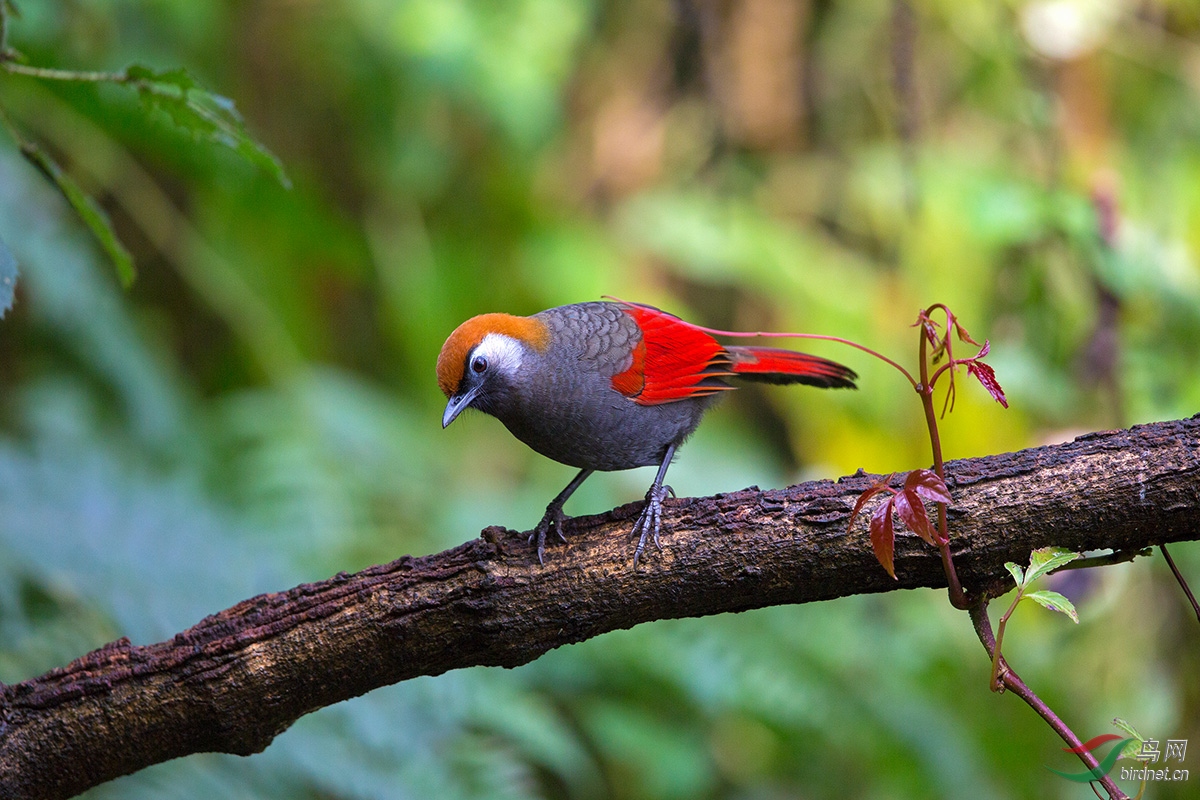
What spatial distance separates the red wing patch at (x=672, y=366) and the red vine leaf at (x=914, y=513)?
130cm

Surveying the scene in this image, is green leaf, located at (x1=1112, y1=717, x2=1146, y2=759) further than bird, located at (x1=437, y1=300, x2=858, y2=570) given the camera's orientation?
No

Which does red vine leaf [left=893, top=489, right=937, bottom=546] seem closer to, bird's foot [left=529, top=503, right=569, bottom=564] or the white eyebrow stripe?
bird's foot [left=529, top=503, right=569, bottom=564]

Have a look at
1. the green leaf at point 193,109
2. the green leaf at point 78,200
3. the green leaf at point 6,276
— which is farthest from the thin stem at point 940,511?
the green leaf at point 78,200

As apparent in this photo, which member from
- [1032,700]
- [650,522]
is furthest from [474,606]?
[1032,700]

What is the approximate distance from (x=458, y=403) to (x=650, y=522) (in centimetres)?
88

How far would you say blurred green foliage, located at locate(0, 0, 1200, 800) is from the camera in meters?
4.03

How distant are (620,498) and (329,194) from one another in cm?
332

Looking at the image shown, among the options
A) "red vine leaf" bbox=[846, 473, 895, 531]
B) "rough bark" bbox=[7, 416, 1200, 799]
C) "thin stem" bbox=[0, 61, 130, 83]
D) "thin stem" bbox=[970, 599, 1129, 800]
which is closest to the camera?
"thin stem" bbox=[970, 599, 1129, 800]

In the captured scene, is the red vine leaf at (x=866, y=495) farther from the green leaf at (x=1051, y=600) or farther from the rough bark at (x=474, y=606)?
the green leaf at (x=1051, y=600)

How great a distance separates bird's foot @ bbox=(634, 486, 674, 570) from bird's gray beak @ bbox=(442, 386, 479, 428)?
2.27ft

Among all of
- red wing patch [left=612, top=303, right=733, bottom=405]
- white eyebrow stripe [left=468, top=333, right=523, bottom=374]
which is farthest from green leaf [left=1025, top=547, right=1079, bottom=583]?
white eyebrow stripe [left=468, top=333, right=523, bottom=374]

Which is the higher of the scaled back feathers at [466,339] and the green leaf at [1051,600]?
the scaled back feathers at [466,339]

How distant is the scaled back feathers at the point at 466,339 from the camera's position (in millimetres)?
2934

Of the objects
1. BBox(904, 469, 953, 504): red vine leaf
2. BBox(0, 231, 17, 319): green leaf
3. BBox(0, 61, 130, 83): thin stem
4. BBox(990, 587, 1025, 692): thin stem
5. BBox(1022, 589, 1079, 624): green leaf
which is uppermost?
BBox(0, 61, 130, 83): thin stem
